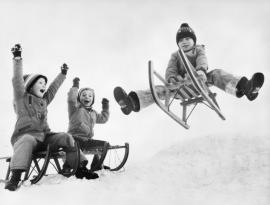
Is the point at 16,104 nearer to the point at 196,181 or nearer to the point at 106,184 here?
the point at 106,184

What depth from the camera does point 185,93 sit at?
5875 millimetres

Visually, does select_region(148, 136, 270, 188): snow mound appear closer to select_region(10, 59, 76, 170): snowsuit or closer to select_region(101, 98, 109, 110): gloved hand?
select_region(101, 98, 109, 110): gloved hand

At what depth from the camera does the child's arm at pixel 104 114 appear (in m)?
6.19

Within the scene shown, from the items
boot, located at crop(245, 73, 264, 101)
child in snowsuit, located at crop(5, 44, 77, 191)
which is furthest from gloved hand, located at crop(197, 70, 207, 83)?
child in snowsuit, located at crop(5, 44, 77, 191)

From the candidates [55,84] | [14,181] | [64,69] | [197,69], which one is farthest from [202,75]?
[14,181]

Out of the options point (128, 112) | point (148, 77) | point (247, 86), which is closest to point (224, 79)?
point (247, 86)

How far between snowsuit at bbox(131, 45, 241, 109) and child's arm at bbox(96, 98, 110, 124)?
1.38 feet

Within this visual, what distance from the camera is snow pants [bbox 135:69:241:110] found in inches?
226

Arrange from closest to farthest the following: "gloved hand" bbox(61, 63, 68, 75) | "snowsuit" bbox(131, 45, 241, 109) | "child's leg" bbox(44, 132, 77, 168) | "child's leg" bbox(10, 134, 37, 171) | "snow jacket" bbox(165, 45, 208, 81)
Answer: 1. "child's leg" bbox(10, 134, 37, 171)
2. "child's leg" bbox(44, 132, 77, 168)
3. "gloved hand" bbox(61, 63, 68, 75)
4. "snowsuit" bbox(131, 45, 241, 109)
5. "snow jacket" bbox(165, 45, 208, 81)

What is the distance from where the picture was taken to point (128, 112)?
6.08 m

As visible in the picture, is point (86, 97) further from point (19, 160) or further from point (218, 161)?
point (218, 161)

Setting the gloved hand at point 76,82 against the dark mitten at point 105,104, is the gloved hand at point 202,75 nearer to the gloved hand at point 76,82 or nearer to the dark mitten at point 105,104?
the dark mitten at point 105,104

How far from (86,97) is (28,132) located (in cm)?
121

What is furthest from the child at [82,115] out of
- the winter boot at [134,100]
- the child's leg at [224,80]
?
the child's leg at [224,80]
